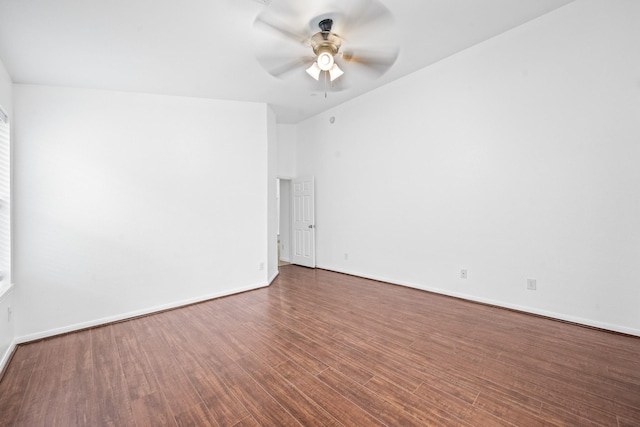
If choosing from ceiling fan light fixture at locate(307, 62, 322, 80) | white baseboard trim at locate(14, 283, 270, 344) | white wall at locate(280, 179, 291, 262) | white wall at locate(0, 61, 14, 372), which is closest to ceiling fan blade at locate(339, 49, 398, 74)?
ceiling fan light fixture at locate(307, 62, 322, 80)

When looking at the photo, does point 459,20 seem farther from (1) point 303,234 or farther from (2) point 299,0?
(1) point 303,234

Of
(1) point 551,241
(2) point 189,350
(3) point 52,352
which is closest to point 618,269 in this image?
(1) point 551,241

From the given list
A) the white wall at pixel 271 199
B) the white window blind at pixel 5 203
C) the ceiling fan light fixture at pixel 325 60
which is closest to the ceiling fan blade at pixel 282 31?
the ceiling fan light fixture at pixel 325 60

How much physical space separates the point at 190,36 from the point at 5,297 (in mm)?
3169

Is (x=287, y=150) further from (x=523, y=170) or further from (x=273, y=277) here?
(x=523, y=170)

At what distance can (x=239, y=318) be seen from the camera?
3.41 m

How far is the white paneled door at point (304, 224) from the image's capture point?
616 cm

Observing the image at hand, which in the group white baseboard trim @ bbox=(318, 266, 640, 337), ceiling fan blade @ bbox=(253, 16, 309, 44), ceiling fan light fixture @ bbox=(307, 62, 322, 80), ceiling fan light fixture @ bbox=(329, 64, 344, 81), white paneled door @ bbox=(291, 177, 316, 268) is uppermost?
ceiling fan blade @ bbox=(253, 16, 309, 44)

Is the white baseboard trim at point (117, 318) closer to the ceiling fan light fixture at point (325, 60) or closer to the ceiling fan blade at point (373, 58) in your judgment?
the ceiling fan light fixture at point (325, 60)

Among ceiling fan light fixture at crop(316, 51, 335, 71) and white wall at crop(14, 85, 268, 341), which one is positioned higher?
ceiling fan light fixture at crop(316, 51, 335, 71)

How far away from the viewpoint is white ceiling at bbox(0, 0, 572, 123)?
2.34 m

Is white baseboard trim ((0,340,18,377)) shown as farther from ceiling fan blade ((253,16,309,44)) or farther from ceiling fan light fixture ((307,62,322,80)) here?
ceiling fan light fixture ((307,62,322,80))

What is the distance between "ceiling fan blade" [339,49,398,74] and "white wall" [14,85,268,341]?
252cm

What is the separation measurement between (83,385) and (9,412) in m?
0.39
